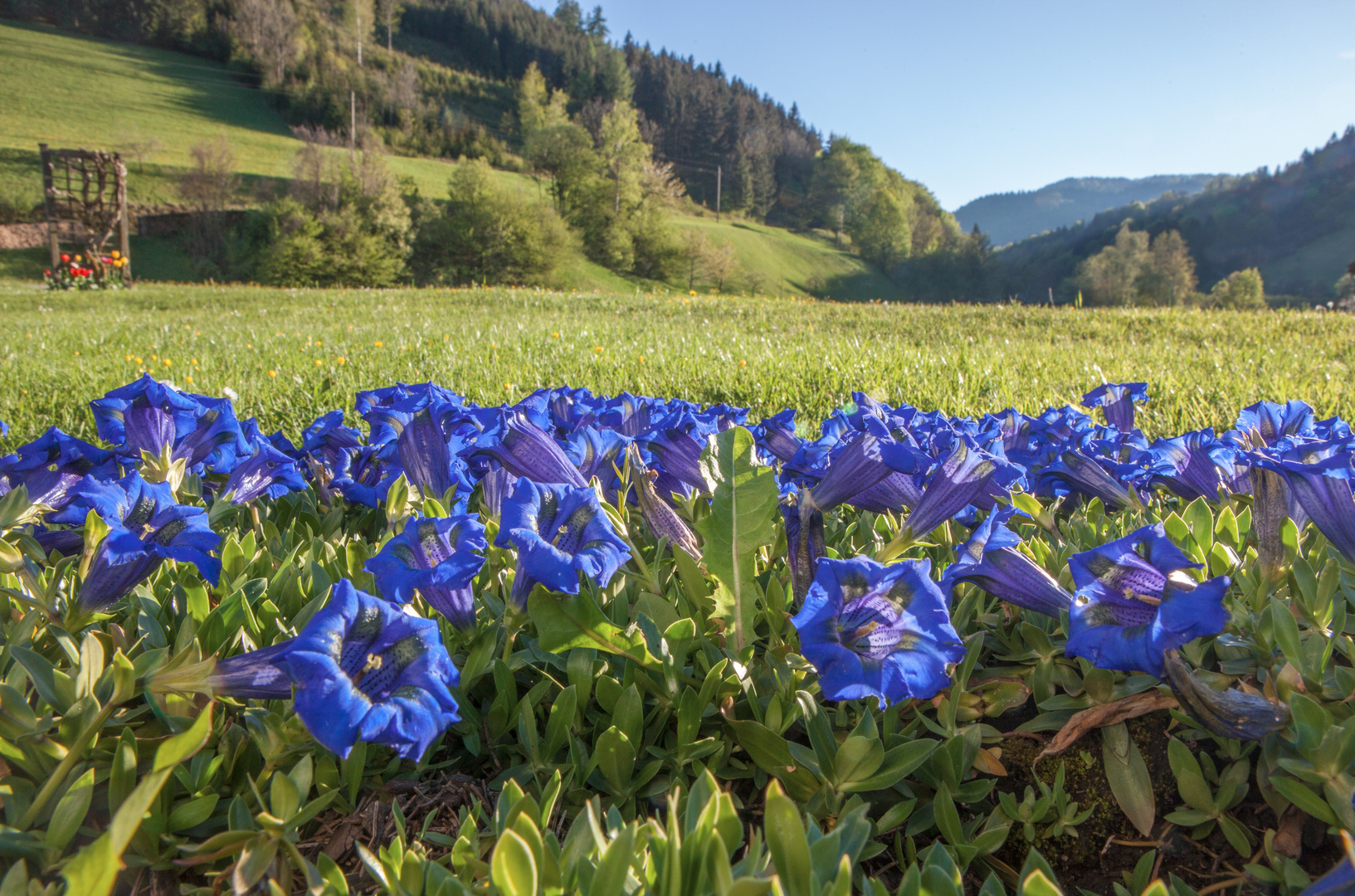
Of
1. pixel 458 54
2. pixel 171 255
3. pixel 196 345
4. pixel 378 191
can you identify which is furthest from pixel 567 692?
pixel 458 54

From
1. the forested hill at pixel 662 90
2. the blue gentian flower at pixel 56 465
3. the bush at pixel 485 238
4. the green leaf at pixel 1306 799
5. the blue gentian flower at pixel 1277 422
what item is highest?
the forested hill at pixel 662 90

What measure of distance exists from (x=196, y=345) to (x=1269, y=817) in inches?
337

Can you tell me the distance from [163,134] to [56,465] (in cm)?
6948

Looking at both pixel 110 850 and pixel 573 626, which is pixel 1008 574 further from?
pixel 110 850

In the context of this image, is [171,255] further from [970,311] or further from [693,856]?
[693,856]

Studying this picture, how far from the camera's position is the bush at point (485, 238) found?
48.7m

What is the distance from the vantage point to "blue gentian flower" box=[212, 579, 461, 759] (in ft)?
2.70

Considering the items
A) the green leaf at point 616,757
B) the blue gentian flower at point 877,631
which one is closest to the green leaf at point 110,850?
the green leaf at point 616,757

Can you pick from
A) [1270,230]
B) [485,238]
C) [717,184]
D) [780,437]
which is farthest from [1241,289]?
[780,437]

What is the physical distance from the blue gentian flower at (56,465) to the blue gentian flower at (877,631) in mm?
1670

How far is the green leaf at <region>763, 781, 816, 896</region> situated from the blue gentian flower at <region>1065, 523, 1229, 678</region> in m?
0.48

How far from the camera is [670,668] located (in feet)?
3.94

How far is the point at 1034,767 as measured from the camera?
1.21 m

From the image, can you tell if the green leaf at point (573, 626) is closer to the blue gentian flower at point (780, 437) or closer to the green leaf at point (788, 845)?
the green leaf at point (788, 845)
